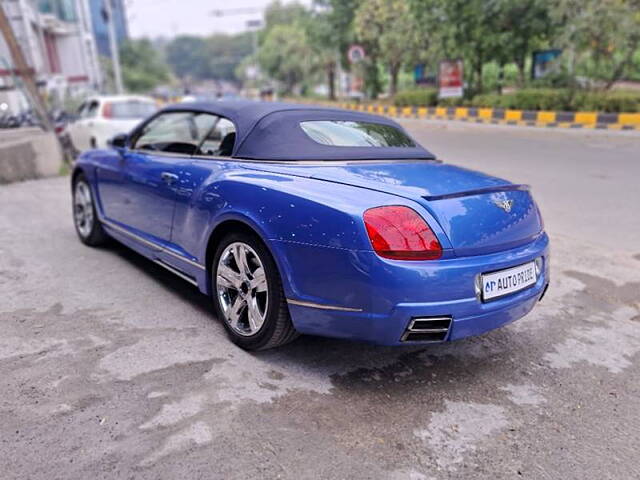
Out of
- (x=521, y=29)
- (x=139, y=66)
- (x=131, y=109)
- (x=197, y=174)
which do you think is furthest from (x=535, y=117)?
(x=139, y=66)

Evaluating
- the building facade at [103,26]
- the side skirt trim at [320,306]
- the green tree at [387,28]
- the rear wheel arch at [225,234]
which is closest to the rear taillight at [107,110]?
the rear wheel arch at [225,234]

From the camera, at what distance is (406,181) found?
2885 mm

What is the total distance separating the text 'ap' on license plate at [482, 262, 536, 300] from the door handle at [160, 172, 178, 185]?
2.08m

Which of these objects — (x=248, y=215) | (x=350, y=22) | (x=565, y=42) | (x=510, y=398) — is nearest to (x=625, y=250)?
(x=510, y=398)

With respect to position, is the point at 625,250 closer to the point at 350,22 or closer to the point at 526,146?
the point at 526,146

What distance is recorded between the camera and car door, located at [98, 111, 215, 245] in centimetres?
376

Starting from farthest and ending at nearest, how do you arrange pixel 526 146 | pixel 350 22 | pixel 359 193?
pixel 350 22, pixel 526 146, pixel 359 193

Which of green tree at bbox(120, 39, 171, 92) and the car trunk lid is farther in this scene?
green tree at bbox(120, 39, 171, 92)

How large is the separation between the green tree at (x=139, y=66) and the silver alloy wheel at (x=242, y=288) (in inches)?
2578

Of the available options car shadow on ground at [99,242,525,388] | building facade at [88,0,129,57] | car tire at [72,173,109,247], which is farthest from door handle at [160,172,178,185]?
building facade at [88,0,129,57]

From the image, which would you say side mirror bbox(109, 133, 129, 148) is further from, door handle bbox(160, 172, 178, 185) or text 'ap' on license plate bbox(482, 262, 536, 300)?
text 'ap' on license plate bbox(482, 262, 536, 300)

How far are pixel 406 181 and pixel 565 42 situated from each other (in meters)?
15.2

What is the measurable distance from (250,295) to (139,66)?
7587cm

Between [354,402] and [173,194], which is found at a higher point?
[173,194]
